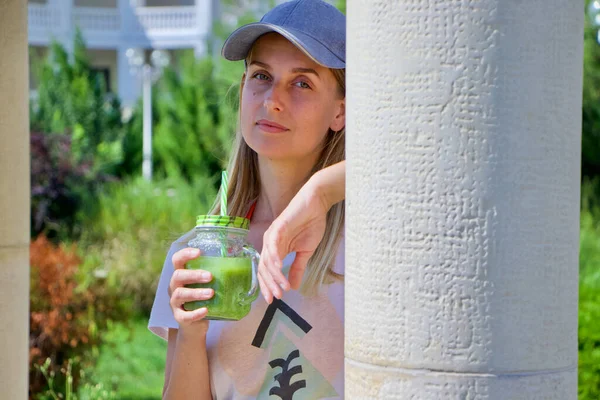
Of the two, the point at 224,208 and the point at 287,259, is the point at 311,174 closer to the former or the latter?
the point at 287,259

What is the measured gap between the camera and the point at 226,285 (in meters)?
1.96

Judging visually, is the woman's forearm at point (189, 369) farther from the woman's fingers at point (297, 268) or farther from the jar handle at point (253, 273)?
the woman's fingers at point (297, 268)

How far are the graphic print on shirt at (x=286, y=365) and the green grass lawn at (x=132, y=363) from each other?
5325 mm

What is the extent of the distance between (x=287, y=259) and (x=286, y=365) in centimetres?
26

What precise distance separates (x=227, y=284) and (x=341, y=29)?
30.8 inches

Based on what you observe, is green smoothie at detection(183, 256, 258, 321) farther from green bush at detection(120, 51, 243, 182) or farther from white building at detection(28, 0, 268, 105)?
white building at detection(28, 0, 268, 105)

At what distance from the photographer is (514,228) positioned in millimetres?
1446

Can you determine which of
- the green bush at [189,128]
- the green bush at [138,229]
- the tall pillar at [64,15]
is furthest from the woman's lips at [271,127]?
the tall pillar at [64,15]

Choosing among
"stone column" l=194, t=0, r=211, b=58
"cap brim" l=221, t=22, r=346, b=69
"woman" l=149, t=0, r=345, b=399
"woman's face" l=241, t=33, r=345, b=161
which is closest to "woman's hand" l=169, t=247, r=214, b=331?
"woman" l=149, t=0, r=345, b=399

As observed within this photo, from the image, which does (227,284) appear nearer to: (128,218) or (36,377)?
(36,377)

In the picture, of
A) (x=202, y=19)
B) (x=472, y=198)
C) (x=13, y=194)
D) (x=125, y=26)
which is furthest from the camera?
(x=125, y=26)

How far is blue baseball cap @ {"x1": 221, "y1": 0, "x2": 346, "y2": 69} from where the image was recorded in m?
2.27

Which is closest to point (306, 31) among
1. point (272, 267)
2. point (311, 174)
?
point (311, 174)

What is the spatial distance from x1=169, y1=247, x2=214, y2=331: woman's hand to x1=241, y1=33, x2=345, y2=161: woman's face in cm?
45
